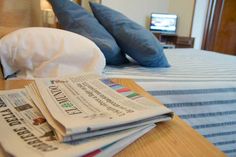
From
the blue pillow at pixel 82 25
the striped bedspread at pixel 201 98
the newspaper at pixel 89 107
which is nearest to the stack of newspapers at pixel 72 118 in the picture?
the newspaper at pixel 89 107

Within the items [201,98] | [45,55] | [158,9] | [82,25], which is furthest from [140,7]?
[45,55]

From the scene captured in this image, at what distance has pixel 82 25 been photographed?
1122 mm

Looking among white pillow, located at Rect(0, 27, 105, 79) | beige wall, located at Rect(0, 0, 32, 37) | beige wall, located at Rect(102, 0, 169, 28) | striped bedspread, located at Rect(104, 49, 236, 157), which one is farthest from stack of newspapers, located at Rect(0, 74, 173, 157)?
beige wall, located at Rect(102, 0, 169, 28)

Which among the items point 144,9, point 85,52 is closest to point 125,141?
point 85,52

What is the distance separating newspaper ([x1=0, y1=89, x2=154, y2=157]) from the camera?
0.31 metres

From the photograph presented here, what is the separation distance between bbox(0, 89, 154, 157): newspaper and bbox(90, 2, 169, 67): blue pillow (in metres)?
0.68

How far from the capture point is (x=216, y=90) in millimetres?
933

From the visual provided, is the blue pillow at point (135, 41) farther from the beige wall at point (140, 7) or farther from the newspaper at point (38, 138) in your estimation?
the beige wall at point (140, 7)

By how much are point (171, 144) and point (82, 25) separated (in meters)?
0.86

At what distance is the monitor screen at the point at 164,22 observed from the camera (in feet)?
10.5

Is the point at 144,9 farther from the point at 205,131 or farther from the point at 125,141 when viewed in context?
the point at 125,141

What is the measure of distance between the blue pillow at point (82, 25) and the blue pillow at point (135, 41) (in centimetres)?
5

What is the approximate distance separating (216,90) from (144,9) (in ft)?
8.26

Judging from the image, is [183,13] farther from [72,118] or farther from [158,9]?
[72,118]
